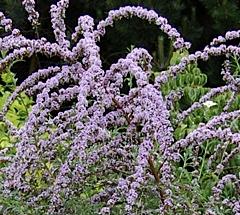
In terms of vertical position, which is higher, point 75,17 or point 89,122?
point 75,17

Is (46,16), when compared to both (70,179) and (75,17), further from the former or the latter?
(70,179)

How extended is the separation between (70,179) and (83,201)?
158mm

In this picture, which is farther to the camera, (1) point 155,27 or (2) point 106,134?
(1) point 155,27

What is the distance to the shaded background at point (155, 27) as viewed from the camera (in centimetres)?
496

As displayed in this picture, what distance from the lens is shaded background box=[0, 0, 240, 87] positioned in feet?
16.3

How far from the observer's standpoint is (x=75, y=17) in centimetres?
561

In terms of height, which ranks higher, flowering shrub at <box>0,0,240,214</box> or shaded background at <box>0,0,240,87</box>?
shaded background at <box>0,0,240,87</box>

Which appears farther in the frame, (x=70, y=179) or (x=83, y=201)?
(x=83, y=201)

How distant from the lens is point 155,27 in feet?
16.9

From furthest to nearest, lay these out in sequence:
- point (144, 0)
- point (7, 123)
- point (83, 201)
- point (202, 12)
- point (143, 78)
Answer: point (202, 12), point (144, 0), point (7, 123), point (83, 201), point (143, 78)

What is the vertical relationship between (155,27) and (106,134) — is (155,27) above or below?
above

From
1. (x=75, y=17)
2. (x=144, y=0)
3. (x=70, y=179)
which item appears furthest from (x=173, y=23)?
(x=70, y=179)

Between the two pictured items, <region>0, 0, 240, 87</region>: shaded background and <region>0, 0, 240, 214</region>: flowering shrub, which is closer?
<region>0, 0, 240, 214</region>: flowering shrub

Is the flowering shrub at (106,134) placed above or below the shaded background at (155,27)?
below
